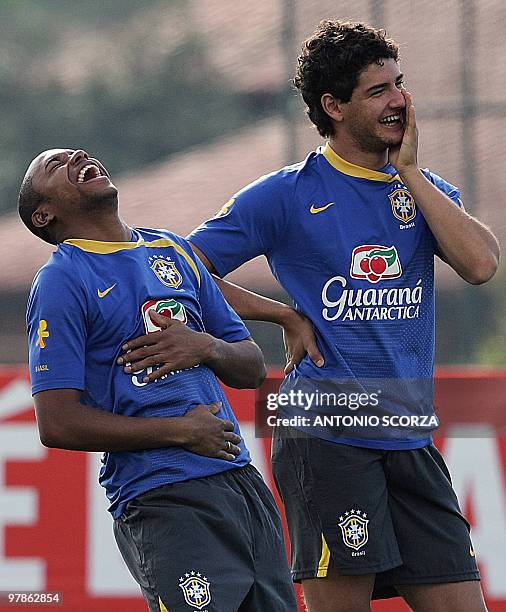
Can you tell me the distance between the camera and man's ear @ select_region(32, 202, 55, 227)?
312 centimetres

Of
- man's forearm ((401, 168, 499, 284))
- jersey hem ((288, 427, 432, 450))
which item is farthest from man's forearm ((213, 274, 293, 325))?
man's forearm ((401, 168, 499, 284))

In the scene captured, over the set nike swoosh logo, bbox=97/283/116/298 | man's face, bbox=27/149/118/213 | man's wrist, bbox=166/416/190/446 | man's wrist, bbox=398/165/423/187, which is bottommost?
man's wrist, bbox=166/416/190/446

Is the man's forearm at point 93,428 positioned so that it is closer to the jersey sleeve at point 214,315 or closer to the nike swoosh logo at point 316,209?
the jersey sleeve at point 214,315

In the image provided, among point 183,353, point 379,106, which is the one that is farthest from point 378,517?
point 379,106

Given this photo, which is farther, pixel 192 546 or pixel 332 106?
pixel 332 106

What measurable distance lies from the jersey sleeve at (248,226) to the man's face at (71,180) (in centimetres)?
53

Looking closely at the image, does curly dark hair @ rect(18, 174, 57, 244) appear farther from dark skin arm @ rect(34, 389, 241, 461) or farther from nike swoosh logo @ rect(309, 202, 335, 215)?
nike swoosh logo @ rect(309, 202, 335, 215)

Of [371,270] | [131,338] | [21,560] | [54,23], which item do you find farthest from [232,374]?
[54,23]

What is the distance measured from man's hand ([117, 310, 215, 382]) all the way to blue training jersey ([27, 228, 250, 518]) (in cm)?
3

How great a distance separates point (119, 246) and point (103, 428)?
481 mm

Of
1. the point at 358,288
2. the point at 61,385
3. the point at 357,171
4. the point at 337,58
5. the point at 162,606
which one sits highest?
the point at 337,58

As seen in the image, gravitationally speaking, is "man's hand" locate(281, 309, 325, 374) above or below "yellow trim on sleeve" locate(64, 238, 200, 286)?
below

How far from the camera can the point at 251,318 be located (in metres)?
3.63

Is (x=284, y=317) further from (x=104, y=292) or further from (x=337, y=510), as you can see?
(x=104, y=292)
